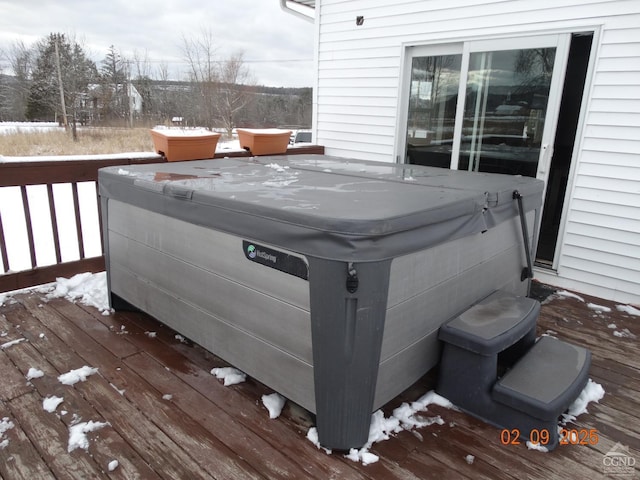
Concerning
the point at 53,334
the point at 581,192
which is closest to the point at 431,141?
the point at 581,192

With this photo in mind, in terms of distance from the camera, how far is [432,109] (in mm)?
4074

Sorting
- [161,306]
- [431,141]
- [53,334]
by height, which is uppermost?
[431,141]

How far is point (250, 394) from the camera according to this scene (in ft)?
6.18

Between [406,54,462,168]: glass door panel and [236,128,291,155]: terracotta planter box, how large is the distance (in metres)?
1.33

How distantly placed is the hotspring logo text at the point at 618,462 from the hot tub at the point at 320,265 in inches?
27.7

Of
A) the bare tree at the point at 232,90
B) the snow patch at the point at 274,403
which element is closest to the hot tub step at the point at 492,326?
the snow patch at the point at 274,403

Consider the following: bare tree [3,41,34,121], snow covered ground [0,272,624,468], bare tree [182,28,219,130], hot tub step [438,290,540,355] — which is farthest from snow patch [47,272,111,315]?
bare tree [3,41,34,121]

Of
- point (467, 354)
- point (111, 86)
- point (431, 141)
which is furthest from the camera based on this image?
point (111, 86)

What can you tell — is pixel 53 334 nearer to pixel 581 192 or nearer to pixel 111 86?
pixel 581 192

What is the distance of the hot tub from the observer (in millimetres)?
1406

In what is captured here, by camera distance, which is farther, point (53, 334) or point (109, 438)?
point (53, 334)

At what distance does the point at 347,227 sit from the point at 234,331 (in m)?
0.85

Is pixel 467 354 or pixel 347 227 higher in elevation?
pixel 347 227
